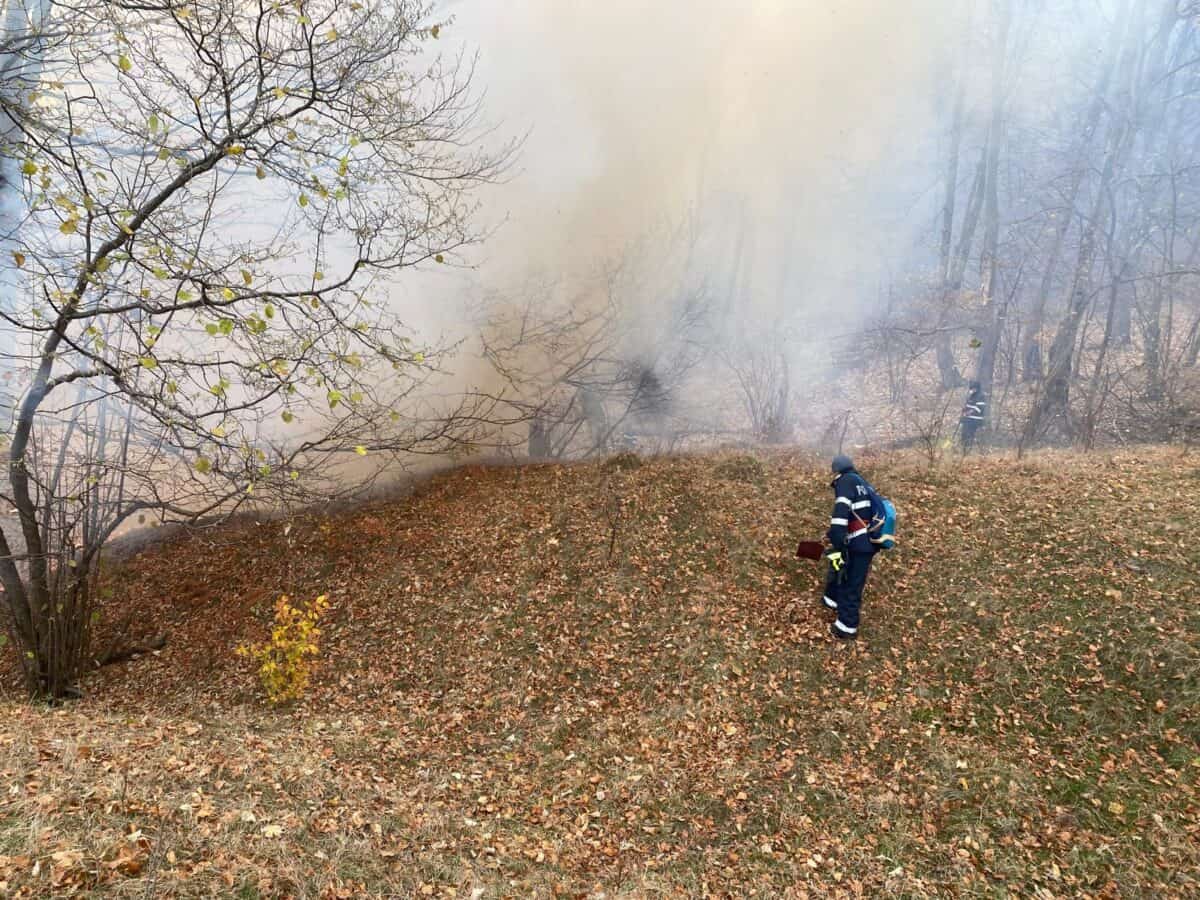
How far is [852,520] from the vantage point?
5258 mm

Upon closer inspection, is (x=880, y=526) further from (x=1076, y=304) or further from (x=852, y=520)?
(x=1076, y=304)

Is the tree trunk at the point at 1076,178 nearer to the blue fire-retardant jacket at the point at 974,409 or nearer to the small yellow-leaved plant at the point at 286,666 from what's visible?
the blue fire-retardant jacket at the point at 974,409

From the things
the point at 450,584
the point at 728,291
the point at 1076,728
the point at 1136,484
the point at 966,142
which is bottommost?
the point at 1076,728

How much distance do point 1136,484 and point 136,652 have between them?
1089cm

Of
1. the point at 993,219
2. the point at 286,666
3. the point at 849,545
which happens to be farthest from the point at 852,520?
the point at 993,219

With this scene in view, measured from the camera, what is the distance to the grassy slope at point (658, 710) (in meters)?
3.39

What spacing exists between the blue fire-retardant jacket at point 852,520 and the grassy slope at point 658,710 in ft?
2.74

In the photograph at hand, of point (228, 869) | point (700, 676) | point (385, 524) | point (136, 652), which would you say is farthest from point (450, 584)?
point (228, 869)

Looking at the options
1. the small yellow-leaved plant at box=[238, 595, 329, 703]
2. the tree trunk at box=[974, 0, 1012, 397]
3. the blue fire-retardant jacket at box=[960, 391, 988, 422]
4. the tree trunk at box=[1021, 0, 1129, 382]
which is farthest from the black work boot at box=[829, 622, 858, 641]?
the tree trunk at box=[1021, 0, 1129, 382]

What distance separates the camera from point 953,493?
23.4 ft

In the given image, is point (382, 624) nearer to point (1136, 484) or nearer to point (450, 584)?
point (450, 584)

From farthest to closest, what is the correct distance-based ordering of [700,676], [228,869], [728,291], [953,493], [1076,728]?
[728,291] < [953,493] < [700,676] < [1076,728] < [228,869]

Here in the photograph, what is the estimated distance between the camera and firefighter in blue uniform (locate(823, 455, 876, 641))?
525cm

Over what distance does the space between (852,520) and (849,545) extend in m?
0.21
